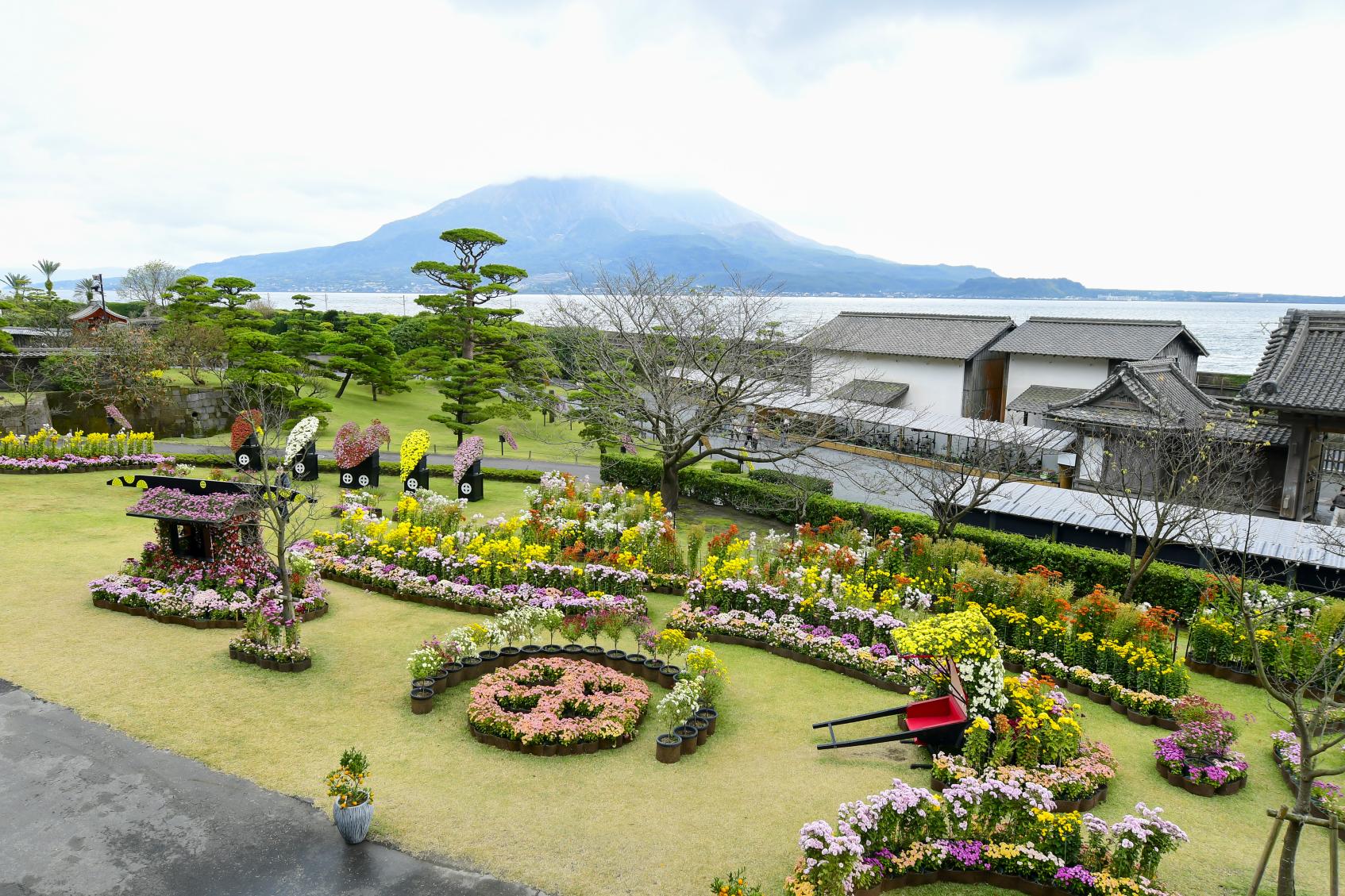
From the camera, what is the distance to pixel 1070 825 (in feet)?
23.4

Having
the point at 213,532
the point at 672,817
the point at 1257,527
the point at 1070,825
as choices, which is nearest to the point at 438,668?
the point at 672,817

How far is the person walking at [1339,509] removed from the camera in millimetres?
17406

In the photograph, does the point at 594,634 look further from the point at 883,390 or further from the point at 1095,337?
the point at 1095,337

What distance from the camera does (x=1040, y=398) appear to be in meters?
35.1

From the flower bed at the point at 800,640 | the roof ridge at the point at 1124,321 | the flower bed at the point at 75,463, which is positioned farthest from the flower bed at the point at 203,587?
the roof ridge at the point at 1124,321

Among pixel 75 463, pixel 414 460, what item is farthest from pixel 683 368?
pixel 75 463

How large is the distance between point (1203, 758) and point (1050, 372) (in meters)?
29.8

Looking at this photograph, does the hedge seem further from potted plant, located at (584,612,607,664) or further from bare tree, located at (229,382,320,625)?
bare tree, located at (229,382,320,625)

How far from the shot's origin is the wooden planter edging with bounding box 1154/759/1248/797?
8.77m

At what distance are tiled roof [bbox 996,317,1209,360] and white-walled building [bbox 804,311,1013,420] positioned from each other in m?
1.22

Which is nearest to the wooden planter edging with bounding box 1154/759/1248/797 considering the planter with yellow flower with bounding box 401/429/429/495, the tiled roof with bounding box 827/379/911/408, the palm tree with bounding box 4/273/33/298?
the planter with yellow flower with bounding box 401/429/429/495

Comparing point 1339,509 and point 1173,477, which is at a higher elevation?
point 1173,477

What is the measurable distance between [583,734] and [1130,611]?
8044mm

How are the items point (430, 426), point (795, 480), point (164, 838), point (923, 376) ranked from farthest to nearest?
1. point (923, 376)
2. point (430, 426)
3. point (795, 480)
4. point (164, 838)
